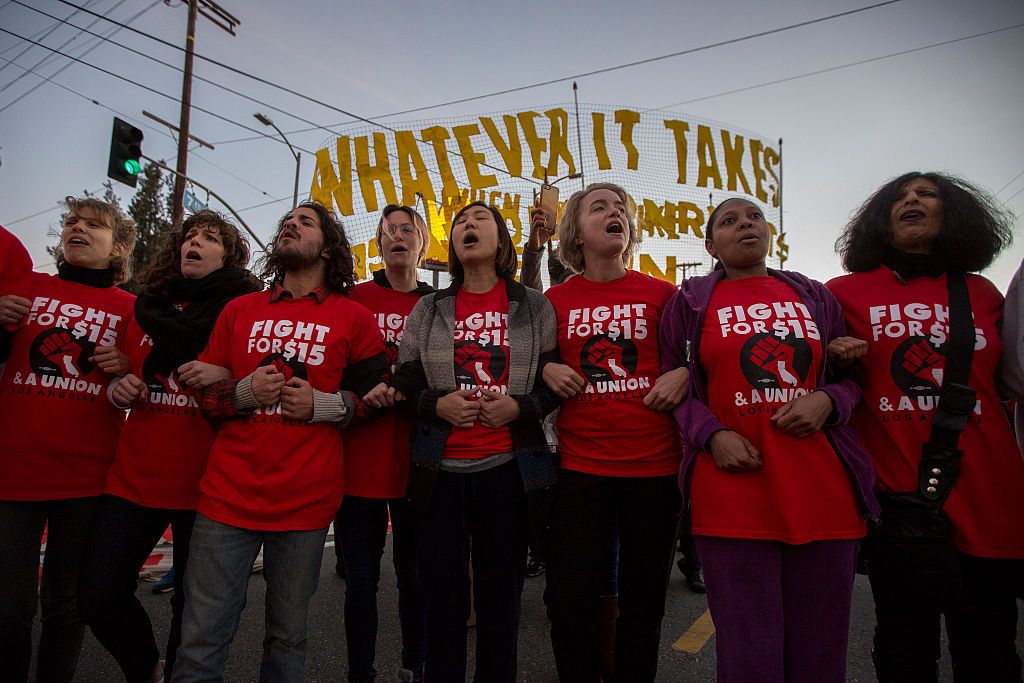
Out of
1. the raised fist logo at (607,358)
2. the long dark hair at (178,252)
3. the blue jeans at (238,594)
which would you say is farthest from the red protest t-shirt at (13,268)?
the raised fist logo at (607,358)

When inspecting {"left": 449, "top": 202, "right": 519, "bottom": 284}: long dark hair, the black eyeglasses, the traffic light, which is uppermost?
the traffic light

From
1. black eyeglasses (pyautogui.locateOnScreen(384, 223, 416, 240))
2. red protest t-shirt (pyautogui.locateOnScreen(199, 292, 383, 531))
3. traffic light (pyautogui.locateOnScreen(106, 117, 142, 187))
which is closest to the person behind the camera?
red protest t-shirt (pyautogui.locateOnScreen(199, 292, 383, 531))

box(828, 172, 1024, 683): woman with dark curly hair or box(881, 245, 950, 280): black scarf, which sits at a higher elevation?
box(881, 245, 950, 280): black scarf

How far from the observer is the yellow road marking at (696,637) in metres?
3.05

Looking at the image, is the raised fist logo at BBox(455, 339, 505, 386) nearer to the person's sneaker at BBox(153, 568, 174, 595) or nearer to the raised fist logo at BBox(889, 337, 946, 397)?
the raised fist logo at BBox(889, 337, 946, 397)

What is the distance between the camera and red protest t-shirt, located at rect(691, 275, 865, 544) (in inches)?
68.2

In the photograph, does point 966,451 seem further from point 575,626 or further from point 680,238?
point 680,238

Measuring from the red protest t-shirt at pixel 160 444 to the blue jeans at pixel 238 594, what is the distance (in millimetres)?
289

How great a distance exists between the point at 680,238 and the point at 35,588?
20.9 feet

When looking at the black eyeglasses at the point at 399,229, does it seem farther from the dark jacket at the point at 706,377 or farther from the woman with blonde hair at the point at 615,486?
the dark jacket at the point at 706,377

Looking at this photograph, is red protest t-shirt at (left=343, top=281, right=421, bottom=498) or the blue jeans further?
red protest t-shirt at (left=343, top=281, right=421, bottom=498)

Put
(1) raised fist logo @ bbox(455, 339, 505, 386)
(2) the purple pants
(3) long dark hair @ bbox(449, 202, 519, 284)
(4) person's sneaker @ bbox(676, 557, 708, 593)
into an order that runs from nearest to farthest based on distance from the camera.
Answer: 1. (2) the purple pants
2. (1) raised fist logo @ bbox(455, 339, 505, 386)
3. (3) long dark hair @ bbox(449, 202, 519, 284)
4. (4) person's sneaker @ bbox(676, 557, 708, 593)

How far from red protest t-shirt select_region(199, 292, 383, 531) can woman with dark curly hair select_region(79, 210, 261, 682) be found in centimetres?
17

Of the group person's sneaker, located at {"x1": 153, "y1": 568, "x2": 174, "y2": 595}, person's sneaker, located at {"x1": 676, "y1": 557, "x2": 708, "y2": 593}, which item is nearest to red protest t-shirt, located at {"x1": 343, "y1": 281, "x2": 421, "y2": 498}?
person's sneaker, located at {"x1": 153, "y1": 568, "x2": 174, "y2": 595}
